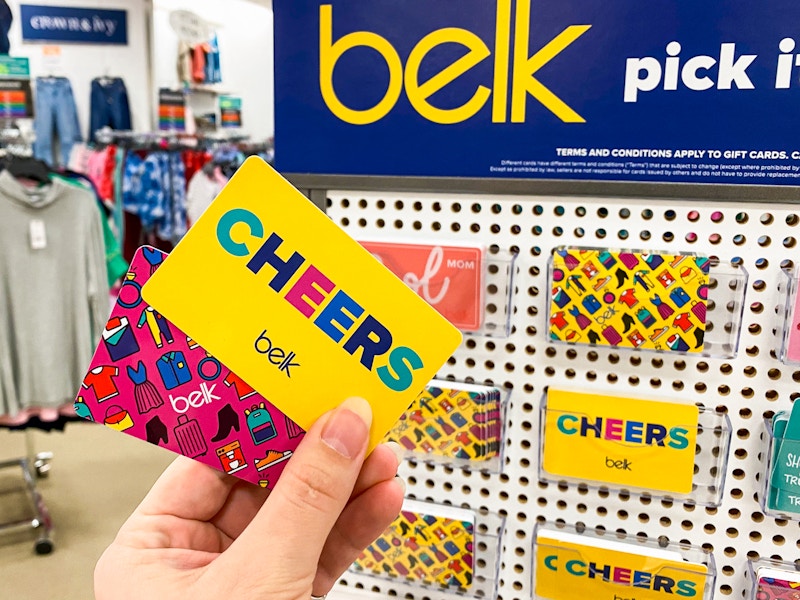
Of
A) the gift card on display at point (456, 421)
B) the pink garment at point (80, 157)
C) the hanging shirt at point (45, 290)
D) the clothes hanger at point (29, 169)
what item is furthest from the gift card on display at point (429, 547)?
the pink garment at point (80, 157)

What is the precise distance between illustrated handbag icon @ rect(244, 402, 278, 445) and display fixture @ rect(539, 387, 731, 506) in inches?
18.1

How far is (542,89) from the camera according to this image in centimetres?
101

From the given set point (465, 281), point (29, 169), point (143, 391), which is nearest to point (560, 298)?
point (465, 281)

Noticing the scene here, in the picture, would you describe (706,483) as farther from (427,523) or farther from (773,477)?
(427,523)

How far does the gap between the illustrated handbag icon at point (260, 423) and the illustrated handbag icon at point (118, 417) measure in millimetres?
140

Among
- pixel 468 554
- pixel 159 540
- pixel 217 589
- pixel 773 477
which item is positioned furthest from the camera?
pixel 468 554

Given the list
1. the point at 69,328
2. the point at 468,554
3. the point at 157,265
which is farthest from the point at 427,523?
the point at 69,328

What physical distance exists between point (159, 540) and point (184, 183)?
456 cm

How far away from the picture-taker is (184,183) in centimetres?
509

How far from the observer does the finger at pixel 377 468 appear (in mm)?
908

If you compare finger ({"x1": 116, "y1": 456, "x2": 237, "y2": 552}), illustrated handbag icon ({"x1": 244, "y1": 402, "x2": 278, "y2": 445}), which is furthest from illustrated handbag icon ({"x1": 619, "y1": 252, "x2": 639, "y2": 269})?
finger ({"x1": 116, "y1": 456, "x2": 237, "y2": 552})

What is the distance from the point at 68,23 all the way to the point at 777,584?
6.84m

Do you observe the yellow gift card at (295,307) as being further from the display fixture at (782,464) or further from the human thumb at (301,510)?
the display fixture at (782,464)

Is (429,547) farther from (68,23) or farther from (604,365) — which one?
(68,23)
